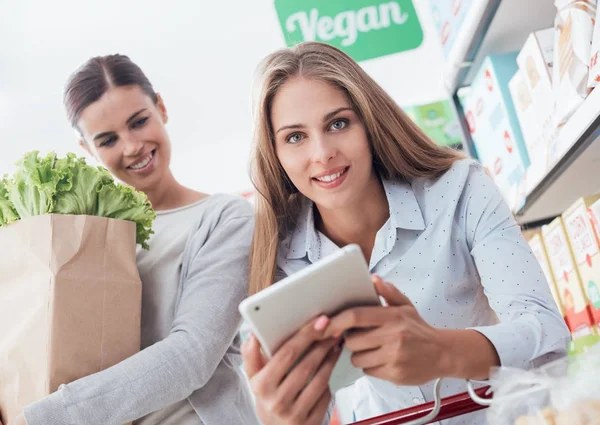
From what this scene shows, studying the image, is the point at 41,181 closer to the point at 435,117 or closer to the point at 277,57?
the point at 277,57

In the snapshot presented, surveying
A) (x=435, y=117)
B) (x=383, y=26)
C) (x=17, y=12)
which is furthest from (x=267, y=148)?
(x=435, y=117)

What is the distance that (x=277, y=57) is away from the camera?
65.9 inches

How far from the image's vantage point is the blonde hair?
1.57 metres

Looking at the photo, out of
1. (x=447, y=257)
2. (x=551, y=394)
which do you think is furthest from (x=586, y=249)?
(x=551, y=394)

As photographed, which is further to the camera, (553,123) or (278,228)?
(553,123)

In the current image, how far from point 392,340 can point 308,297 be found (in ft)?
0.53

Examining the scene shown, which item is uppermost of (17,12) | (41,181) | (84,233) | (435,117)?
(17,12)

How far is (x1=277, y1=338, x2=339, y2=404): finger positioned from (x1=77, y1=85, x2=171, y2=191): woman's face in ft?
3.05

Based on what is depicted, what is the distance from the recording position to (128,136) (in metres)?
1.76

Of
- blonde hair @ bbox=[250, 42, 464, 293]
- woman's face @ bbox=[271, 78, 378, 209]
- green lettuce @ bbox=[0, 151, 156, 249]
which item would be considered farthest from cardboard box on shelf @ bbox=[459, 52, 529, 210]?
green lettuce @ bbox=[0, 151, 156, 249]

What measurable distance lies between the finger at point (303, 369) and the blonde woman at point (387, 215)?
151 millimetres

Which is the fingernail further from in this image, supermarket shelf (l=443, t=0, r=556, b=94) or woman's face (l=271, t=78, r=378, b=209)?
supermarket shelf (l=443, t=0, r=556, b=94)

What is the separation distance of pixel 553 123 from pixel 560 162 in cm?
12

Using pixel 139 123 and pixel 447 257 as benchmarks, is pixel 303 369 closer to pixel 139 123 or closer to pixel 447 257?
pixel 447 257
